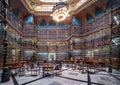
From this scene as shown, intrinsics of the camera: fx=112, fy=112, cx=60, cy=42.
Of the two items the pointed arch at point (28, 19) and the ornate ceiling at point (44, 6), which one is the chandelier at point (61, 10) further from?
the pointed arch at point (28, 19)

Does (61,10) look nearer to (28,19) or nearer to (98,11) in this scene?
(98,11)

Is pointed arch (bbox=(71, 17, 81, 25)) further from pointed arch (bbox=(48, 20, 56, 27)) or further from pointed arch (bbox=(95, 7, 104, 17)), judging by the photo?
pointed arch (bbox=(48, 20, 56, 27))

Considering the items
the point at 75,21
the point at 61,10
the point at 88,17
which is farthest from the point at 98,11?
the point at 61,10

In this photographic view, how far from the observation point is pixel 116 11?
10758mm

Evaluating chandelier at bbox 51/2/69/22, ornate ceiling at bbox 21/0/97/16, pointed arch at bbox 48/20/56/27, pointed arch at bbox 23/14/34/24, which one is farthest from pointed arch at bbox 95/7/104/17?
pointed arch at bbox 23/14/34/24

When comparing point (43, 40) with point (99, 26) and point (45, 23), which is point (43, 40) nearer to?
point (45, 23)

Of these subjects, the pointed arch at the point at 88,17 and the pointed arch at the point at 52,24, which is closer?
the pointed arch at the point at 88,17

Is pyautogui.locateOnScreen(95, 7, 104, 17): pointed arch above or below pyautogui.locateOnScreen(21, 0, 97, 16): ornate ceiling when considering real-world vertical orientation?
below

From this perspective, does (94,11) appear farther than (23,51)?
No

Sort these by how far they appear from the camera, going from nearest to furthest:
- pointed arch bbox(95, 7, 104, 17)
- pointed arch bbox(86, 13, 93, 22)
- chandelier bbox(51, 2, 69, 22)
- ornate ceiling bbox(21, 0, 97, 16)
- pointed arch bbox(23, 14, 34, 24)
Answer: chandelier bbox(51, 2, 69, 22)
pointed arch bbox(95, 7, 104, 17)
pointed arch bbox(86, 13, 93, 22)
ornate ceiling bbox(21, 0, 97, 16)
pointed arch bbox(23, 14, 34, 24)

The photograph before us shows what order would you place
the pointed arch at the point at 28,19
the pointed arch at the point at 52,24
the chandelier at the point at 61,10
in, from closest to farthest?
the chandelier at the point at 61,10 → the pointed arch at the point at 28,19 → the pointed arch at the point at 52,24

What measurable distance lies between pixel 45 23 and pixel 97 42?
35.2 feet

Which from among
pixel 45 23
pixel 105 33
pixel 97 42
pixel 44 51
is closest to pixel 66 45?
pixel 44 51

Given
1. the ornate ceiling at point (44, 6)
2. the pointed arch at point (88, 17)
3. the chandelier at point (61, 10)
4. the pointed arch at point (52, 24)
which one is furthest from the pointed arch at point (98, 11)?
the pointed arch at point (52, 24)
